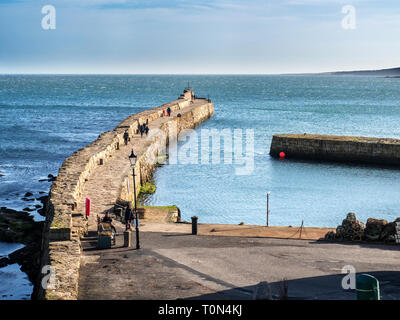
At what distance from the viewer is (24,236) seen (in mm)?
25250

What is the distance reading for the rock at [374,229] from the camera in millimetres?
20203

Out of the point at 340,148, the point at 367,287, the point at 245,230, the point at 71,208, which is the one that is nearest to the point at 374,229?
the point at 245,230

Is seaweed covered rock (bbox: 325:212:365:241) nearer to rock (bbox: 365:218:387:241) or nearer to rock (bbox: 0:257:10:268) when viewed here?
rock (bbox: 365:218:387:241)

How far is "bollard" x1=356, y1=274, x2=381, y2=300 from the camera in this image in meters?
8.92

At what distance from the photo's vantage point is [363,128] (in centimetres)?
7562

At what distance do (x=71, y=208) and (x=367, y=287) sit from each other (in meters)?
14.2

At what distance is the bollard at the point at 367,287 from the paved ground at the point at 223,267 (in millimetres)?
5573

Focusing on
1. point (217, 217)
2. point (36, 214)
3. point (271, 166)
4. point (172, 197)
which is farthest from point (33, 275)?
point (271, 166)

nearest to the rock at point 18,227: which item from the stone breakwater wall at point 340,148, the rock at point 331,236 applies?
the rock at point 331,236

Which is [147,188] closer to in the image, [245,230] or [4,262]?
[245,230]

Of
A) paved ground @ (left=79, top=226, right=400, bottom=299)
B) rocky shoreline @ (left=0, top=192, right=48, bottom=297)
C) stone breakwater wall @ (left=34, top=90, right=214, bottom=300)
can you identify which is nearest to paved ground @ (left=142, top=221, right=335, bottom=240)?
paved ground @ (left=79, top=226, right=400, bottom=299)

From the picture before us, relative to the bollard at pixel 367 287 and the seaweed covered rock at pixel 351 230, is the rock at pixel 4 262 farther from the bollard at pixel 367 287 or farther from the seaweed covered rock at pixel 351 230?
the bollard at pixel 367 287

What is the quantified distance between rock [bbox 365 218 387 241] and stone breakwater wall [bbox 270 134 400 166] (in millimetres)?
25709
